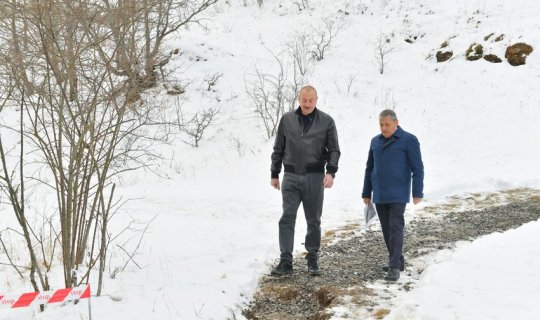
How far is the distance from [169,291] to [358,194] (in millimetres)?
6100

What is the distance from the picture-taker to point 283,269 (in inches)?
185

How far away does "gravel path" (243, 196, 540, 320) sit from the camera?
404 centimetres

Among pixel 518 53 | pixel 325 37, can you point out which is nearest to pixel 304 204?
pixel 518 53

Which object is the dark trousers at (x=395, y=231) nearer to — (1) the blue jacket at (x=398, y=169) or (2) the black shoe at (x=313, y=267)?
(1) the blue jacket at (x=398, y=169)

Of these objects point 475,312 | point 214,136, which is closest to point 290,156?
point 475,312

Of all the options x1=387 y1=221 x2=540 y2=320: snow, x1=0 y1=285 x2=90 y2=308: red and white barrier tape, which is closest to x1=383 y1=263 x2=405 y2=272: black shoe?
x1=387 y1=221 x2=540 y2=320: snow

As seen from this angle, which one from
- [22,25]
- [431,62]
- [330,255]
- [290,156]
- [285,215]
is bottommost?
[330,255]

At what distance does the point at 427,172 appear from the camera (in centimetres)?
1073

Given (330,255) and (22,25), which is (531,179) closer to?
(330,255)

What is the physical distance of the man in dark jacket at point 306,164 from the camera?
4.58 metres

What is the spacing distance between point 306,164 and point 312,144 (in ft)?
0.71

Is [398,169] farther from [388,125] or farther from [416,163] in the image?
[388,125]

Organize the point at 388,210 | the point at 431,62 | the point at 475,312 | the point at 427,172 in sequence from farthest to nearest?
the point at 431,62
the point at 427,172
the point at 388,210
the point at 475,312

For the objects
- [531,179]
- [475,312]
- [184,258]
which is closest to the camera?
[475,312]
